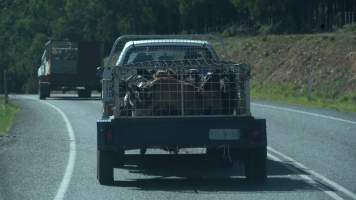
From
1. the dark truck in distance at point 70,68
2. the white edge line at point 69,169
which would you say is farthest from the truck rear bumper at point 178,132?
the dark truck in distance at point 70,68

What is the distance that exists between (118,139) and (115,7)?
82.3m

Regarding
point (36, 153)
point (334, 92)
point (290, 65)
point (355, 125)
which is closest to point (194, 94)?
point (36, 153)

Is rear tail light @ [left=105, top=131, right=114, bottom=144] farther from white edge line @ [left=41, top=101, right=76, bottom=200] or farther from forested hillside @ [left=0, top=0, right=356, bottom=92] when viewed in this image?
forested hillside @ [left=0, top=0, right=356, bottom=92]

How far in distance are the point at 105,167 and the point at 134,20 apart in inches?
3119

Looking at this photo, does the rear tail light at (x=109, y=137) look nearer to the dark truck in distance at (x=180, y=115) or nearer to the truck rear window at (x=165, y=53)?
the dark truck in distance at (x=180, y=115)

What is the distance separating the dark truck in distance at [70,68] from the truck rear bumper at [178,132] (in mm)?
33159

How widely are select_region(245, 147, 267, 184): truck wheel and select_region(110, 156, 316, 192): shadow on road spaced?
126 millimetres

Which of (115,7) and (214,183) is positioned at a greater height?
(115,7)

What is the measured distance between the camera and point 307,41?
5744 cm

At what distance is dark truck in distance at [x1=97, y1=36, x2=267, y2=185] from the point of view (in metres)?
13.4

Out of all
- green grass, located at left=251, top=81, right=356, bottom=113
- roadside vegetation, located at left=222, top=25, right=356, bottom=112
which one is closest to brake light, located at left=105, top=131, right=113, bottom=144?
green grass, located at left=251, top=81, right=356, bottom=113

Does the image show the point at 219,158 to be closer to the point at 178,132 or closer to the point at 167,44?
the point at 178,132

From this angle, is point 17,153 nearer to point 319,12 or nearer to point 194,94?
point 194,94

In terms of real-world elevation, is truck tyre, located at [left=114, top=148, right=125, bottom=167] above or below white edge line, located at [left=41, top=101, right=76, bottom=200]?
above
